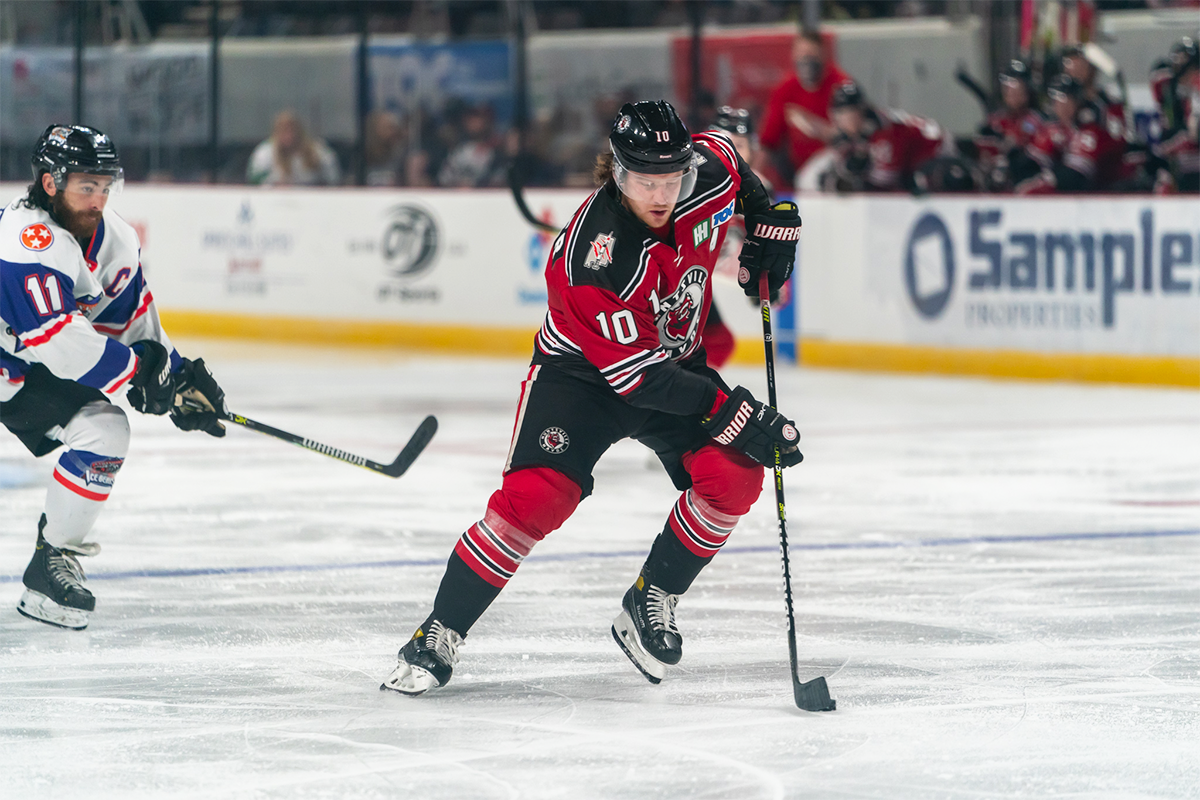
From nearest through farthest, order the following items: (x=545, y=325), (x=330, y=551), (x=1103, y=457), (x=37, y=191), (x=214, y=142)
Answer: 1. (x=545, y=325)
2. (x=37, y=191)
3. (x=330, y=551)
4. (x=1103, y=457)
5. (x=214, y=142)

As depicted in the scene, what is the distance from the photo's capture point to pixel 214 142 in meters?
12.4

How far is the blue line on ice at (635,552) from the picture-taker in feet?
15.2

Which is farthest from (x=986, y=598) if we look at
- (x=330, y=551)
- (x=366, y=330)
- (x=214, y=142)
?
(x=214, y=142)

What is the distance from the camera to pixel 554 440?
342cm

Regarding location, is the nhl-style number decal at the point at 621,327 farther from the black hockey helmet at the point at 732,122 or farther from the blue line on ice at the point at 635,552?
the black hockey helmet at the point at 732,122

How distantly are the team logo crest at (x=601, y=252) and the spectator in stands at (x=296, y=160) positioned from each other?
353 inches

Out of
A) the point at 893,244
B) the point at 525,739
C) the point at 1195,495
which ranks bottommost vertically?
the point at 893,244

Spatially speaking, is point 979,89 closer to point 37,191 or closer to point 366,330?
point 366,330

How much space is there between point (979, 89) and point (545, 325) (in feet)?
23.1

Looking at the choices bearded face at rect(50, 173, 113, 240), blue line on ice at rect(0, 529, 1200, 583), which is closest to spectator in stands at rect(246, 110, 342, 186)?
blue line on ice at rect(0, 529, 1200, 583)

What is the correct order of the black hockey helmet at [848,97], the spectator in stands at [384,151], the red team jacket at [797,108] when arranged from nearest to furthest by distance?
the black hockey helmet at [848,97]
the red team jacket at [797,108]
the spectator in stands at [384,151]

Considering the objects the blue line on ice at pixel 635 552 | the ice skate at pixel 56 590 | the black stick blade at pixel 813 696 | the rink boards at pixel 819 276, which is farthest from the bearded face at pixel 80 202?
the rink boards at pixel 819 276

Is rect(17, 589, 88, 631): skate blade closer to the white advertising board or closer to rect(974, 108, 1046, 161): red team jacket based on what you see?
the white advertising board

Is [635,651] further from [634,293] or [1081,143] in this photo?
[1081,143]
